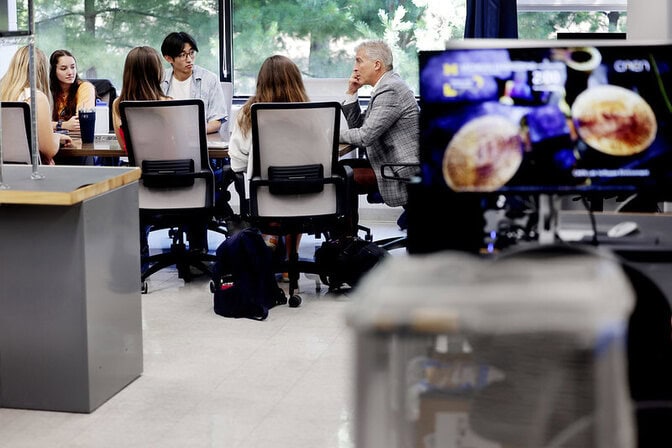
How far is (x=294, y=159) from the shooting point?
5121 mm

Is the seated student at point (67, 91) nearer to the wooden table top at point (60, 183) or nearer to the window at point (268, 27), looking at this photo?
the window at point (268, 27)

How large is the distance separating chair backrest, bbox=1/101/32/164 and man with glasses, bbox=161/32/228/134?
133 centimetres

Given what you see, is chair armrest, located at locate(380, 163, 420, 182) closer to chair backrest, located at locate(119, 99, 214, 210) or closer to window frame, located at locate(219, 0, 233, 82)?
chair backrest, located at locate(119, 99, 214, 210)

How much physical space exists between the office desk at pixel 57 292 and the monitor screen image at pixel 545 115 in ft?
4.88

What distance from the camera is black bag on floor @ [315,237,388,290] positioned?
5.34 m

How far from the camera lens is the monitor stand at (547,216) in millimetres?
2582

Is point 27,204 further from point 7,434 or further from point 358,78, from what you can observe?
point 358,78

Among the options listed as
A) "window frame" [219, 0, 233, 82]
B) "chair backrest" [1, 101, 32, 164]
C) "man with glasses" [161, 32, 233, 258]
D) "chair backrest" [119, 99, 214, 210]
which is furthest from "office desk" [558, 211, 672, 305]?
"window frame" [219, 0, 233, 82]

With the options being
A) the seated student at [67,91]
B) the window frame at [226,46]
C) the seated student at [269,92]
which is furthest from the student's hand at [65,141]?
the window frame at [226,46]

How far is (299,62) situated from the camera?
318 inches

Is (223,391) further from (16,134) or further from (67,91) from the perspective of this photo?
(67,91)

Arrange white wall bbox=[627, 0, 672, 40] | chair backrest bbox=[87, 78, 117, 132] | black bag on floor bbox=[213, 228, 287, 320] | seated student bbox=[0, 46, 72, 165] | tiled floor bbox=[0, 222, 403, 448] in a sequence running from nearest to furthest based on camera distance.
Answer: tiled floor bbox=[0, 222, 403, 448]
white wall bbox=[627, 0, 672, 40]
black bag on floor bbox=[213, 228, 287, 320]
seated student bbox=[0, 46, 72, 165]
chair backrest bbox=[87, 78, 117, 132]

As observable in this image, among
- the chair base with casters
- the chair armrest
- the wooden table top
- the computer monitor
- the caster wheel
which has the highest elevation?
the computer monitor

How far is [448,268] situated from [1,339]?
8.60ft
